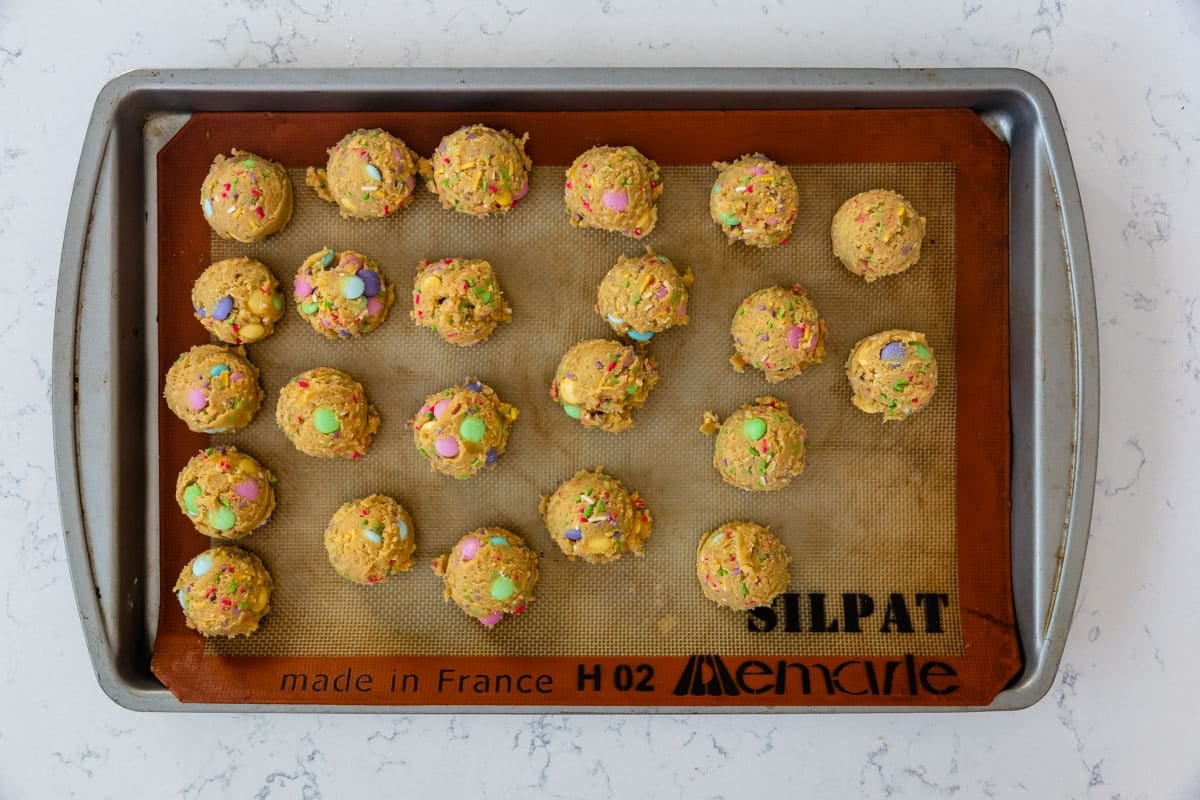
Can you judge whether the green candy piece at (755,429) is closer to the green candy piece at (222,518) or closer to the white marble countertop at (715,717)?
the white marble countertop at (715,717)

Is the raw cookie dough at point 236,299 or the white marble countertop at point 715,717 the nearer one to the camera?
the raw cookie dough at point 236,299

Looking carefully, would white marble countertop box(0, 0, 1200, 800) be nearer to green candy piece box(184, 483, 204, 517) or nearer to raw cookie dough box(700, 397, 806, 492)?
green candy piece box(184, 483, 204, 517)

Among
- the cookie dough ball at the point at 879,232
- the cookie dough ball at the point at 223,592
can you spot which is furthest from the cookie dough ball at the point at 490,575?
the cookie dough ball at the point at 879,232

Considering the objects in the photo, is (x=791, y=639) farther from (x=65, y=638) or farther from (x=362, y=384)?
(x=65, y=638)

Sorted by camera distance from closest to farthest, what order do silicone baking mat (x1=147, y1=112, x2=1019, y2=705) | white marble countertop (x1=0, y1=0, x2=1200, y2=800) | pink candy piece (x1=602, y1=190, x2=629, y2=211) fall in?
1. pink candy piece (x1=602, y1=190, x2=629, y2=211)
2. silicone baking mat (x1=147, y1=112, x2=1019, y2=705)
3. white marble countertop (x1=0, y1=0, x2=1200, y2=800)

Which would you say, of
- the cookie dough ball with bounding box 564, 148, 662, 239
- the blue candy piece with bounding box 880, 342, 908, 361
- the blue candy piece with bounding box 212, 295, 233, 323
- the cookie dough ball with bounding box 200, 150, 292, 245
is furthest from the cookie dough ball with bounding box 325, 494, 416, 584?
the blue candy piece with bounding box 880, 342, 908, 361

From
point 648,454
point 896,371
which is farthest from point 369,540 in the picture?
point 896,371

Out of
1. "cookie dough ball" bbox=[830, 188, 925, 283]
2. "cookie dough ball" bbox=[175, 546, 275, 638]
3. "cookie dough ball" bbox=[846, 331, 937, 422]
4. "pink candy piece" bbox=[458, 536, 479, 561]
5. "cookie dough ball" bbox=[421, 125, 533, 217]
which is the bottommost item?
"cookie dough ball" bbox=[175, 546, 275, 638]
